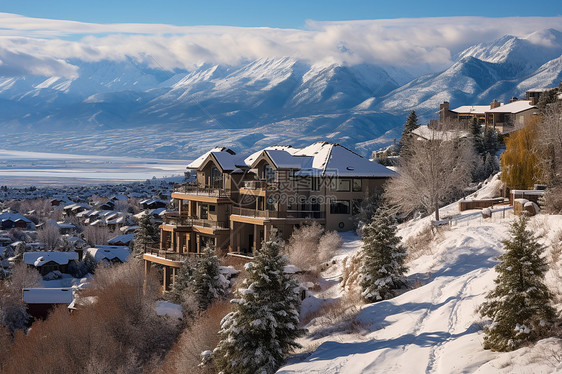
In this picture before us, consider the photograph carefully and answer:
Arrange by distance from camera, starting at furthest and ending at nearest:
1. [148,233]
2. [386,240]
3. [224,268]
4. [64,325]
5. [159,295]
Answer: [148,233]
[159,295]
[224,268]
[64,325]
[386,240]

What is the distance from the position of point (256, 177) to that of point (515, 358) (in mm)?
37769

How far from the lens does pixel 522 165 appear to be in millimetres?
46469

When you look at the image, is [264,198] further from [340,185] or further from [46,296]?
[46,296]

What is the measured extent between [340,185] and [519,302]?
34.5 metres

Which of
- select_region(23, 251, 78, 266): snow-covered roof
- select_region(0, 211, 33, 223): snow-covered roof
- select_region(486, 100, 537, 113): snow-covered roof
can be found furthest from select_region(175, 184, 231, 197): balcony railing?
select_region(0, 211, 33, 223): snow-covered roof

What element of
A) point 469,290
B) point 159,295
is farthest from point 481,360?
point 159,295

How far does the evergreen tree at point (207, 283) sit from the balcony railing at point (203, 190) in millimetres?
15731

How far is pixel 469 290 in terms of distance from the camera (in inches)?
1088

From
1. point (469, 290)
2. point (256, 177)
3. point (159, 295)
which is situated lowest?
point (159, 295)

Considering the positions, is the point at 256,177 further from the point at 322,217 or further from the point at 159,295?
the point at 159,295

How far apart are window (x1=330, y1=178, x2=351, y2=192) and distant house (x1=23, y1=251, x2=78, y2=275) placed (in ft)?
152

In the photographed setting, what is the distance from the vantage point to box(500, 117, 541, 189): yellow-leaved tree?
1812 inches

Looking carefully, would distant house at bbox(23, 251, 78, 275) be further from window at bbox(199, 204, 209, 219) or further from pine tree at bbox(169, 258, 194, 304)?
pine tree at bbox(169, 258, 194, 304)

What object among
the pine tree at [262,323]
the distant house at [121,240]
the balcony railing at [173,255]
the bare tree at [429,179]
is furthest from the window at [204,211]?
the distant house at [121,240]
